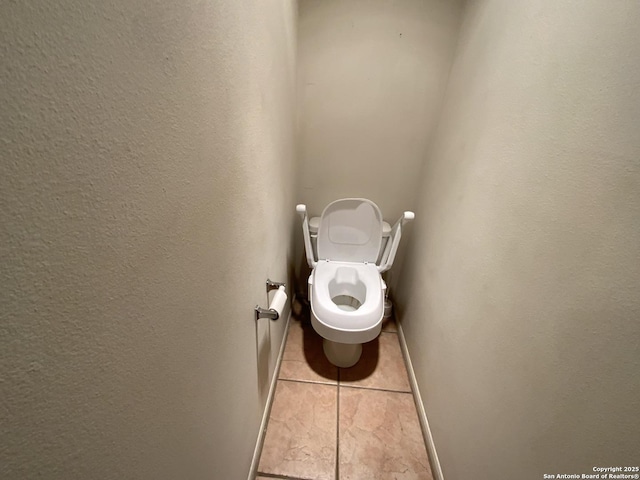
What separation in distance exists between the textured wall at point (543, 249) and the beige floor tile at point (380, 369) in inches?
12.5

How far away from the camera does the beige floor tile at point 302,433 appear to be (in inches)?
40.1

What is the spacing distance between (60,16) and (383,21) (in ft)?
4.25

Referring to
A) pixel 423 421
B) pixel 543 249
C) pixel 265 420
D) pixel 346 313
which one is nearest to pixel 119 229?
pixel 543 249

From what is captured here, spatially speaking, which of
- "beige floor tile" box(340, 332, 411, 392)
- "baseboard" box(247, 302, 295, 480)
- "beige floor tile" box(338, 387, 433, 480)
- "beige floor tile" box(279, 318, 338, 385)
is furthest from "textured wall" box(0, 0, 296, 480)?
"beige floor tile" box(340, 332, 411, 392)

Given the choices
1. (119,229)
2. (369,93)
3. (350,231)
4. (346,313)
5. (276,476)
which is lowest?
(276,476)

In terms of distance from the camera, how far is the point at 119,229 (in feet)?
0.96

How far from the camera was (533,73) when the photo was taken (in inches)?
26.4

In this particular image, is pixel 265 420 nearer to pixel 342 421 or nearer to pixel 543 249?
pixel 342 421

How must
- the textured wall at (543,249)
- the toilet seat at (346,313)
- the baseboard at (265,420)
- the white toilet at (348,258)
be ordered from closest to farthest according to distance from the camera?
the textured wall at (543,249), the baseboard at (265,420), the toilet seat at (346,313), the white toilet at (348,258)

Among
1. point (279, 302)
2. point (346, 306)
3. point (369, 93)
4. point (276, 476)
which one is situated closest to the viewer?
point (279, 302)

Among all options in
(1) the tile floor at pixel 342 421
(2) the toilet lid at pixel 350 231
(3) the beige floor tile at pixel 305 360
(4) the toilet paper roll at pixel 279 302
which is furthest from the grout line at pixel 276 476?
(2) the toilet lid at pixel 350 231

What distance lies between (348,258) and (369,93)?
0.86 metres

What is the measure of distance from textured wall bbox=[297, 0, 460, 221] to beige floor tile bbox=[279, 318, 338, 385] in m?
0.77

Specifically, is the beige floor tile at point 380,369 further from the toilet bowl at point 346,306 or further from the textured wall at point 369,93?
the textured wall at point 369,93
